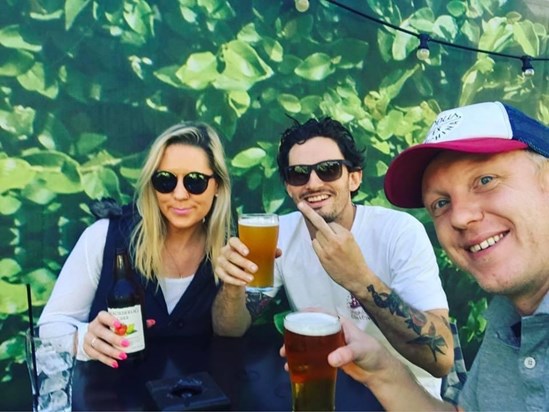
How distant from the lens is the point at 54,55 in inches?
107

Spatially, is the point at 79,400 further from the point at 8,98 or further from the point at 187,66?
the point at 187,66

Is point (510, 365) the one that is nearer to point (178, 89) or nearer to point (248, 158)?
point (248, 158)

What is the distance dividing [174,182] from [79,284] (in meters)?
0.69

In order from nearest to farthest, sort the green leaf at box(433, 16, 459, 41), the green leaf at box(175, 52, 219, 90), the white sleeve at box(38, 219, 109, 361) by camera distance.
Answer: the white sleeve at box(38, 219, 109, 361) < the green leaf at box(175, 52, 219, 90) < the green leaf at box(433, 16, 459, 41)

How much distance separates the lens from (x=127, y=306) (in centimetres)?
206

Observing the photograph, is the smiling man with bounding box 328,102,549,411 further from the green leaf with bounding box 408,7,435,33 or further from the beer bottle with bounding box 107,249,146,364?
the green leaf with bounding box 408,7,435,33

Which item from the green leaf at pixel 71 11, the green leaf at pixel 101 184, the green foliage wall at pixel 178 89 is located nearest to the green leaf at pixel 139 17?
the green foliage wall at pixel 178 89

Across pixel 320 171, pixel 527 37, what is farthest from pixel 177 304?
pixel 527 37

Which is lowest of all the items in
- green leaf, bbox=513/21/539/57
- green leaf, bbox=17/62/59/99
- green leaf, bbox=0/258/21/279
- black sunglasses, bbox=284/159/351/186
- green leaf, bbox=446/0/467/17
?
green leaf, bbox=0/258/21/279

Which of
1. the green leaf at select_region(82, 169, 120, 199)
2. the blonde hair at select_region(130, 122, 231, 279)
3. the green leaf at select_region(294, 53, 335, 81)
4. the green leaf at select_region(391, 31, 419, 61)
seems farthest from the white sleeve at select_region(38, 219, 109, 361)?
the green leaf at select_region(391, 31, 419, 61)

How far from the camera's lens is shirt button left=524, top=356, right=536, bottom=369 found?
1380 millimetres

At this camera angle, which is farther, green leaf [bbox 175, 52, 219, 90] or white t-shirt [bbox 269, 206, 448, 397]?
green leaf [bbox 175, 52, 219, 90]

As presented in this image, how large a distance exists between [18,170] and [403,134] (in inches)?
101

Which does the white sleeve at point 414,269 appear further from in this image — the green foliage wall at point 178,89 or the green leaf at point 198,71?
the green leaf at point 198,71
